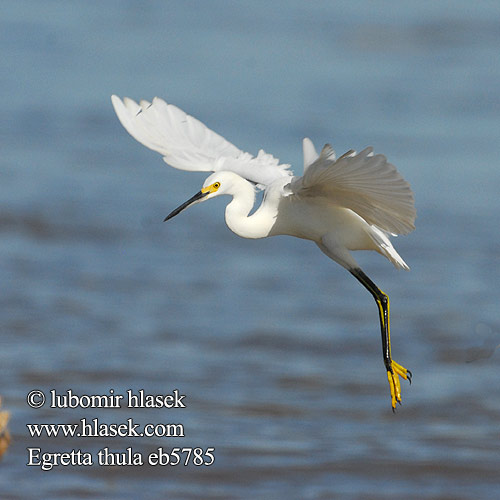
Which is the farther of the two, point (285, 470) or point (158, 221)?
point (158, 221)

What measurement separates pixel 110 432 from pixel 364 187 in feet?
15.4

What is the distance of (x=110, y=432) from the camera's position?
33.4 ft

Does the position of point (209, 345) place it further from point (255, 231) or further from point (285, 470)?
point (255, 231)

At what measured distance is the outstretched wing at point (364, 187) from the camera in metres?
5.90

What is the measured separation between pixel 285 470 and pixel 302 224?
10.9 ft

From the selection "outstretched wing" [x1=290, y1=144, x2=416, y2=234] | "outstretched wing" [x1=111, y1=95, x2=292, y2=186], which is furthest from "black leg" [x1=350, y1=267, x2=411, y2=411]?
"outstretched wing" [x1=111, y1=95, x2=292, y2=186]

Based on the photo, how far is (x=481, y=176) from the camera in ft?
61.7

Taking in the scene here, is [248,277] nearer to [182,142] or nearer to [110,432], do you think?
[110,432]

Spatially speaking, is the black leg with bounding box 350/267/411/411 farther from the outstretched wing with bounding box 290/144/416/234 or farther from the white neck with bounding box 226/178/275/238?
the white neck with bounding box 226/178/275/238

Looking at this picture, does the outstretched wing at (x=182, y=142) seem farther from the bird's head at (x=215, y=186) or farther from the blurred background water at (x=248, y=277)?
the blurred background water at (x=248, y=277)

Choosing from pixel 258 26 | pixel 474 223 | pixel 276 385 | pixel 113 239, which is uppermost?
pixel 258 26

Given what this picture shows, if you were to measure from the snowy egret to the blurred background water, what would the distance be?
262 cm

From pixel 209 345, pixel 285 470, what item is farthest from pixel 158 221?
pixel 285 470

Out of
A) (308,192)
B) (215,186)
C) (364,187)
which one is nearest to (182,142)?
(215,186)
